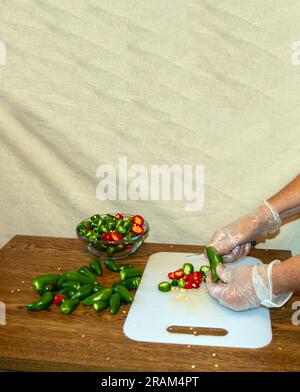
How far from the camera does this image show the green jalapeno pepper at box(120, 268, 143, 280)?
1.29 meters

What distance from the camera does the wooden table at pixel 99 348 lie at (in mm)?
986

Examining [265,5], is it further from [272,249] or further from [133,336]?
[133,336]

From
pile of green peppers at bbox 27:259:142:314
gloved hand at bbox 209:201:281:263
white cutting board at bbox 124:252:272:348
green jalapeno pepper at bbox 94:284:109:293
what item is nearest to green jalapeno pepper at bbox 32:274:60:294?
pile of green peppers at bbox 27:259:142:314

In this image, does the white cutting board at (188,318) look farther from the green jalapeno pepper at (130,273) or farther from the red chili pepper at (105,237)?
the red chili pepper at (105,237)

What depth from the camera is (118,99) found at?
1.56m

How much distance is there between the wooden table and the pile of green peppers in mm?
20

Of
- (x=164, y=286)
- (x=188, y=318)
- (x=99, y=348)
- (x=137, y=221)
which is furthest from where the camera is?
(x=137, y=221)

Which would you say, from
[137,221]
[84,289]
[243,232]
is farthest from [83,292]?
[243,232]

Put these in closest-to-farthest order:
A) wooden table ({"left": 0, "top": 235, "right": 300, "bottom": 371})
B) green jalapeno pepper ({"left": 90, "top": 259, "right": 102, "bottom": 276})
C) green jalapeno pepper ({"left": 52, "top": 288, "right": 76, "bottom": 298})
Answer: wooden table ({"left": 0, "top": 235, "right": 300, "bottom": 371}) < green jalapeno pepper ({"left": 52, "top": 288, "right": 76, "bottom": 298}) < green jalapeno pepper ({"left": 90, "top": 259, "right": 102, "bottom": 276})

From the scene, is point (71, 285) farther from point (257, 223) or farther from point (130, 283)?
point (257, 223)

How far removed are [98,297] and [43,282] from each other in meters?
0.15

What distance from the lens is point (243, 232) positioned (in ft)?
4.45

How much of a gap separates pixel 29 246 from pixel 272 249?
74 centimetres

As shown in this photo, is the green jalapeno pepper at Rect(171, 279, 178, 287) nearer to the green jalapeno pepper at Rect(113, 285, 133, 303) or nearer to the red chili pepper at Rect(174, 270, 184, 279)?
the red chili pepper at Rect(174, 270, 184, 279)
